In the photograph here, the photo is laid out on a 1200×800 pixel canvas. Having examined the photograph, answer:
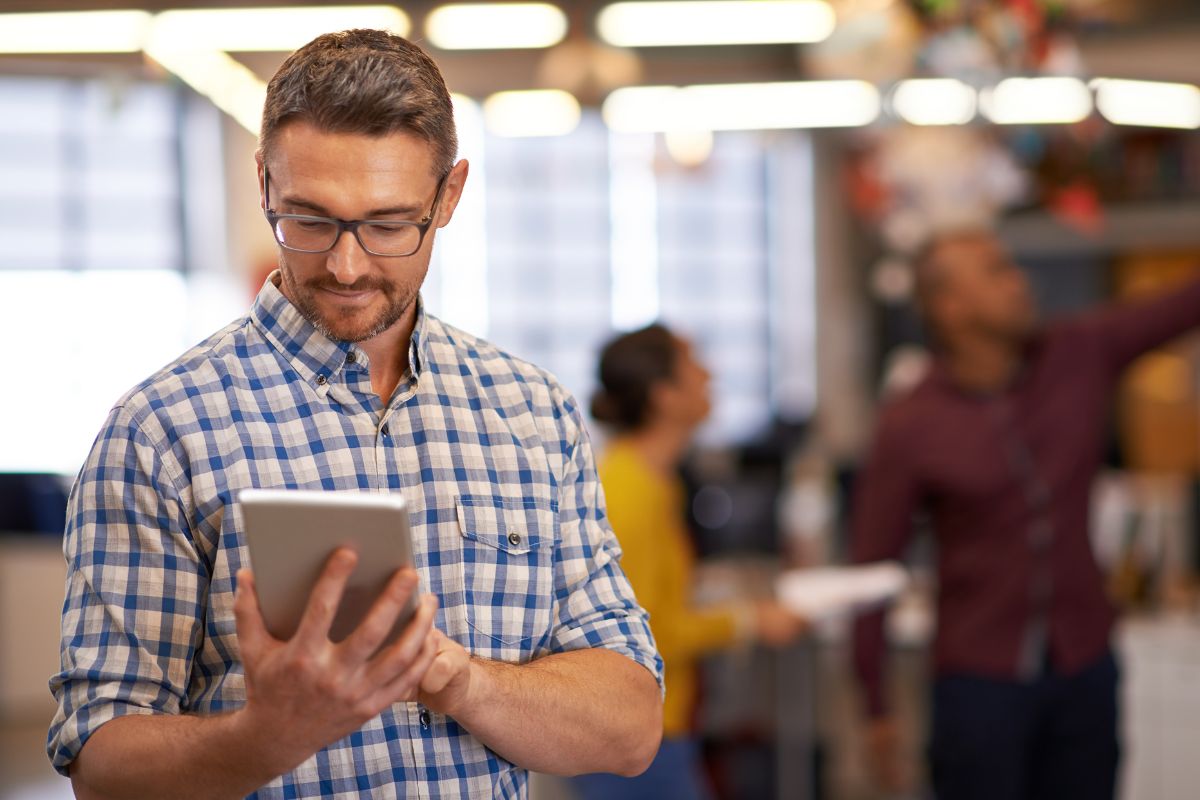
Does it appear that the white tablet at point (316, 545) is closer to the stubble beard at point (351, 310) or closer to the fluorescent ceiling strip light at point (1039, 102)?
the stubble beard at point (351, 310)

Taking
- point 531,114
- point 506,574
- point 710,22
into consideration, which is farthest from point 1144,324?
point 531,114

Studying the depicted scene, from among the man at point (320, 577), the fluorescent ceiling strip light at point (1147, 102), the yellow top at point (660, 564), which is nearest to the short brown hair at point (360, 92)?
the man at point (320, 577)

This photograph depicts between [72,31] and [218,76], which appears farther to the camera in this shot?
[218,76]

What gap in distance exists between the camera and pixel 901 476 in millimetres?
3047

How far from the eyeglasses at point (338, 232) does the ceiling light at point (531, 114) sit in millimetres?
6667

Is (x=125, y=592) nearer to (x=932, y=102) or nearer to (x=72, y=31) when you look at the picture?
(x=932, y=102)

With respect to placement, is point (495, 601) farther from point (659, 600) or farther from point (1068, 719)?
point (1068, 719)

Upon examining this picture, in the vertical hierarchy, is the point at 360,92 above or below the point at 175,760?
above

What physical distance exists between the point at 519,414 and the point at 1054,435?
5.85ft

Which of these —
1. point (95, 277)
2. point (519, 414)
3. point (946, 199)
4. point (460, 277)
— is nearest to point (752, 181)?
point (460, 277)

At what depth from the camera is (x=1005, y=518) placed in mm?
2900

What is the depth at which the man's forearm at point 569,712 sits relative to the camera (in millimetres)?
1265

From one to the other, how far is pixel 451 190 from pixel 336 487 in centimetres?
34

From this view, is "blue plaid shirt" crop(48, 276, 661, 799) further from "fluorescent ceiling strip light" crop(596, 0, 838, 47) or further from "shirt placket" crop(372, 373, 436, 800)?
"fluorescent ceiling strip light" crop(596, 0, 838, 47)
